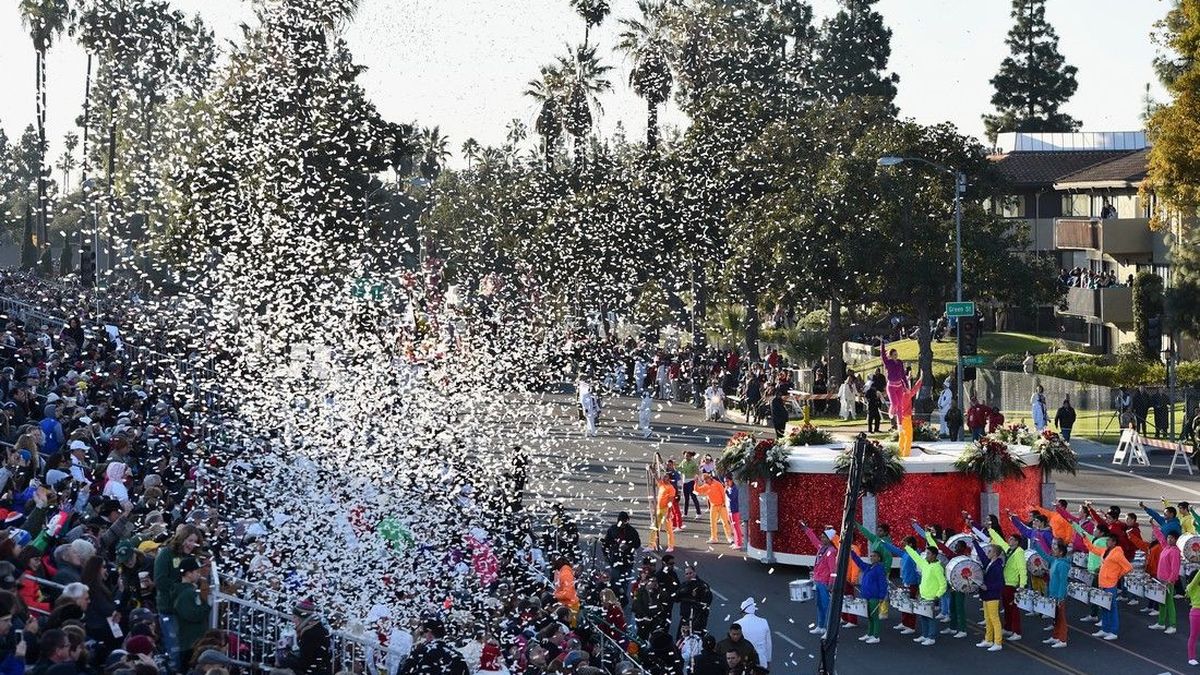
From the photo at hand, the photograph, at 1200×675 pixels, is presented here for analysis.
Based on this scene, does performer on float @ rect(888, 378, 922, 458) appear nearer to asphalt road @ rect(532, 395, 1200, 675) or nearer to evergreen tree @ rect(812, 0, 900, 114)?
asphalt road @ rect(532, 395, 1200, 675)

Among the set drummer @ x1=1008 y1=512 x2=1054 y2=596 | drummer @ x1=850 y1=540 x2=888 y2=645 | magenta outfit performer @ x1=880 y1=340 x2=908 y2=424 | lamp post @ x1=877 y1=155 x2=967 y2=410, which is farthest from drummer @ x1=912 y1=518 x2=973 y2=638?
lamp post @ x1=877 y1=155 x2=967 y2=410

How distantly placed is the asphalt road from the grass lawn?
16.4 m

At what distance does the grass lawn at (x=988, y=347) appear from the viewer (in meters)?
59.0

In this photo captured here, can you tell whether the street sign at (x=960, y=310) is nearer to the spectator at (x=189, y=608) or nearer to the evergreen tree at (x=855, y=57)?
the spectator at (x=189, y=608)

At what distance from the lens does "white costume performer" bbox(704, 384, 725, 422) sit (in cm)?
4662

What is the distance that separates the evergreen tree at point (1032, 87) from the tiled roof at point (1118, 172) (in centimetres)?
2932

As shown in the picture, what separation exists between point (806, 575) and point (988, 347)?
133ft

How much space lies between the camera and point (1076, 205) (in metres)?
67.7

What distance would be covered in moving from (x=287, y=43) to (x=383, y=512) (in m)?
26.2

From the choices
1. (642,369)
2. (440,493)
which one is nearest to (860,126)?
(642,369)

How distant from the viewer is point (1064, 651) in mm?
20812

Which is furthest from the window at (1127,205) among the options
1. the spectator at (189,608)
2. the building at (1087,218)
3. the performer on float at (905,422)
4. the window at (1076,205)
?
the spectator at (189,608)

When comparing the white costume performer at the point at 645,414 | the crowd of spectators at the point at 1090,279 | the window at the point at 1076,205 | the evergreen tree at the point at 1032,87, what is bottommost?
the white costume performer at the point at 645,414

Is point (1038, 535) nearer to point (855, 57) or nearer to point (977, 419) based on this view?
point (977, 419)
